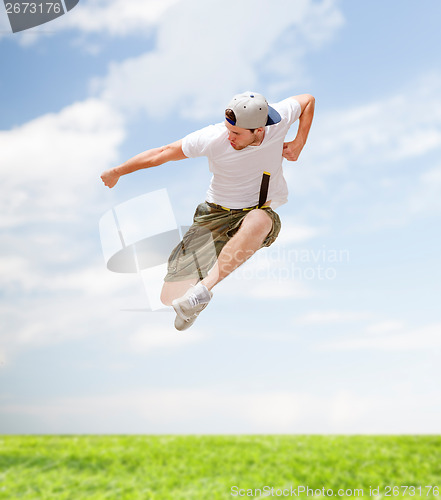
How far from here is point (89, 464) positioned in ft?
28.6

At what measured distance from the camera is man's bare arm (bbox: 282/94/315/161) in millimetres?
3754

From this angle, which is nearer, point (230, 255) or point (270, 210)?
point (230, 255)

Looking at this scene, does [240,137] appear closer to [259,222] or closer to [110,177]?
[259,222]

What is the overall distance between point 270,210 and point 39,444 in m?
7.56

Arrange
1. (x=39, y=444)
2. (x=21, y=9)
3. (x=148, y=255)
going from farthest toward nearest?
(x=39, y=444)
(x=21, y=9)
(x=148, y=255)

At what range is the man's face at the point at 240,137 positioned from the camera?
337 centimetres

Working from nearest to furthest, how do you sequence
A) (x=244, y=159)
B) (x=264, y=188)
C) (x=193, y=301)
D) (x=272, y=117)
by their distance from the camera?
(x=272, y=117) < (x=193, y=301) < (x=244, y=159) < (x=264, y=188)

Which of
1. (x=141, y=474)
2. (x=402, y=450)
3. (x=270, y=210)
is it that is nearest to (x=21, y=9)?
(x=270, y=210)

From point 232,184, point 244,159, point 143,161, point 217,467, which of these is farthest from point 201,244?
point 217,467

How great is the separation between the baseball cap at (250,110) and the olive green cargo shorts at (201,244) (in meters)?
0.90

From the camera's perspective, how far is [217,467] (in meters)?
8.35

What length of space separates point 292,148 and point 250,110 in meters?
0.62

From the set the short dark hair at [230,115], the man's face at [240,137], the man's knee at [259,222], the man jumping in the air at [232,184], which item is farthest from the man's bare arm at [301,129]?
the short dark hair at [230,115]

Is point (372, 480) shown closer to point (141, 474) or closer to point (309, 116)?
point (141, 474)
